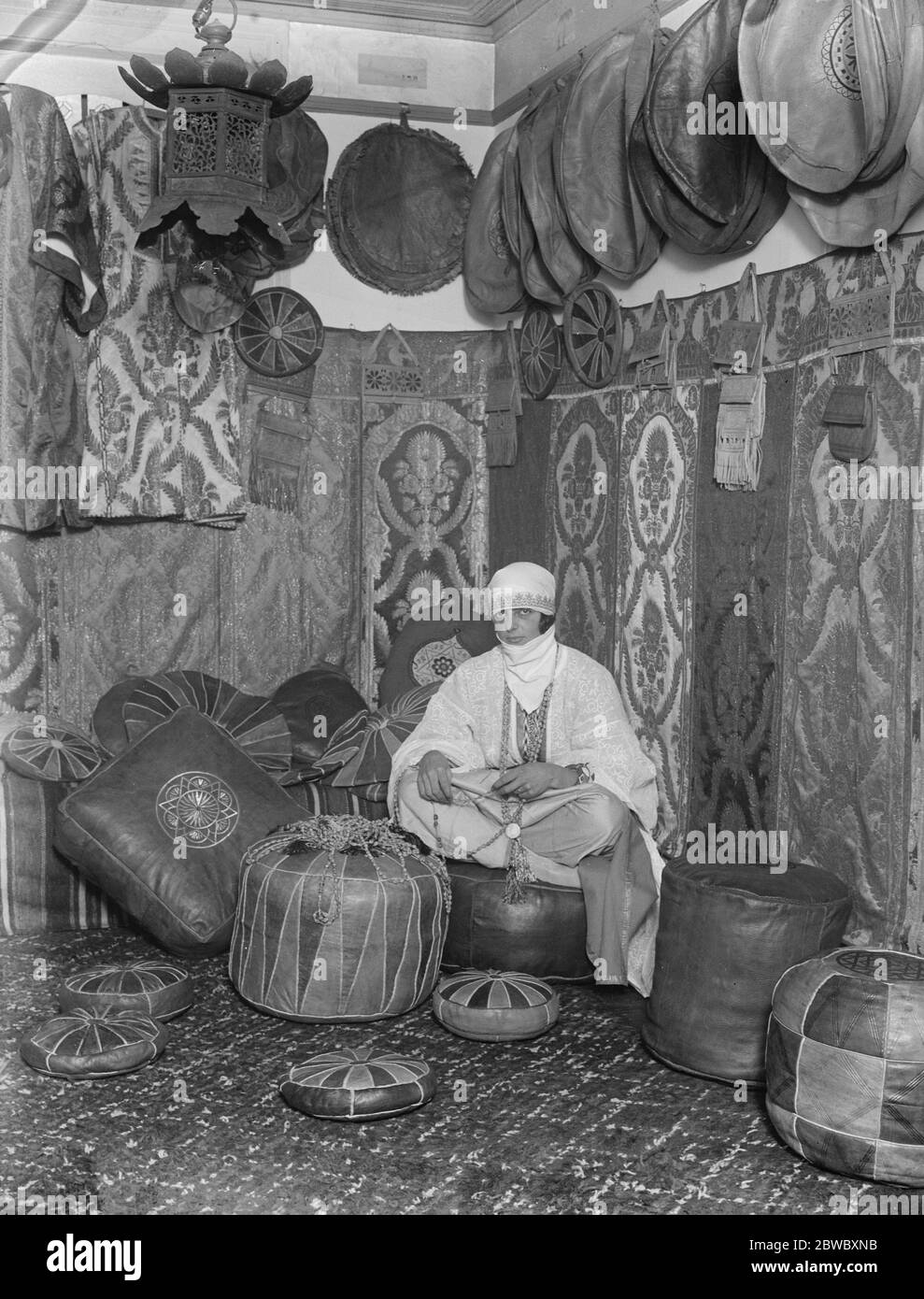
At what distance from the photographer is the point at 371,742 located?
5.60 meters

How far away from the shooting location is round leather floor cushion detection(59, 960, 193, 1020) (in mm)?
4035

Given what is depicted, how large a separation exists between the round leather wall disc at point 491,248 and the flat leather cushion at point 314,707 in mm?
1882

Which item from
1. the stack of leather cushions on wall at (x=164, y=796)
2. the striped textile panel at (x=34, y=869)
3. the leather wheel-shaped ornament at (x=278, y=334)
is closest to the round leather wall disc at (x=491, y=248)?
the leather wheel-shaped ornament at (x=278, y=334)

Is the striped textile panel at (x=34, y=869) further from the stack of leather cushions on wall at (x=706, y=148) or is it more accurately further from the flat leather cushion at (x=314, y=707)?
the stack of leather cushions on wall at (x=706, y=148)

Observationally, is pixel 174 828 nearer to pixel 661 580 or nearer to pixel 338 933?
pixel 338 933

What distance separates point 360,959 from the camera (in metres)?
4.12

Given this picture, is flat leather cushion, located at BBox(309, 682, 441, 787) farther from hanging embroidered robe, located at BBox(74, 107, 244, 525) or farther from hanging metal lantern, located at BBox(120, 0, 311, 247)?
hanging metal lantern, located at BBox(120, 0, 311, 247)

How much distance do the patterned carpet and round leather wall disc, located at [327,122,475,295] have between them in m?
3.88

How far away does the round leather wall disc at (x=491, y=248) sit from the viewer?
252 inches

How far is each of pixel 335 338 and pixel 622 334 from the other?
61.6 inches

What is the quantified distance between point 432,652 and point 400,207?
83.7 inches

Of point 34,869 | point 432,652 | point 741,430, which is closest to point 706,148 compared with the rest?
point 741,430

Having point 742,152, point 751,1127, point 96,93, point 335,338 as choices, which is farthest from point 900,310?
point 96,93

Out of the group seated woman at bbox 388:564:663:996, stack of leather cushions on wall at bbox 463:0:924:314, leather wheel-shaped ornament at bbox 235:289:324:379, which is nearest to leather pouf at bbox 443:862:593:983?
seated woman at bbox 388:564:663:996
